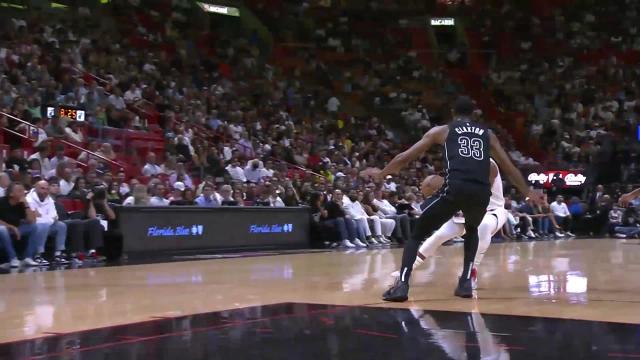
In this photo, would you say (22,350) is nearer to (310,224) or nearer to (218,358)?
(218,358)

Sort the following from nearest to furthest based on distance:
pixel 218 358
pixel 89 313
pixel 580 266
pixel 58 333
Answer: pixel 218 358 → pixel 58 333 → pixel 89 313 → pixel 580 266

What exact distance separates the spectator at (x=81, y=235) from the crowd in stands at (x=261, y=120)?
0.08 ft

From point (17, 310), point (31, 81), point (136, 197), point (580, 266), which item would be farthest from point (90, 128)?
point (17, 310)

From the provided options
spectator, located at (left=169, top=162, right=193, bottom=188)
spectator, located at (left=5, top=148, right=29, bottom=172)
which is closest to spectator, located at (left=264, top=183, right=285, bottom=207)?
spectator, located at (left=169, top=162, right=193, bottom=188)

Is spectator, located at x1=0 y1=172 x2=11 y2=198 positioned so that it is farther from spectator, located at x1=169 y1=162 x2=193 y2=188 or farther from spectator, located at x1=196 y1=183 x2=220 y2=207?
spectator, located at x1=169 y1=162 x2=193 y2=188

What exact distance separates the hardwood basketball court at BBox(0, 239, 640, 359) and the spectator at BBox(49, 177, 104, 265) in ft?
5.10

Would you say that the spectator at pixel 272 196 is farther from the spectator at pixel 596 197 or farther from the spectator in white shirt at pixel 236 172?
the spectator at pixel 596 197

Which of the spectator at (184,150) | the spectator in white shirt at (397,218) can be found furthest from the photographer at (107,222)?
the spectator in white shirt at (397,218)

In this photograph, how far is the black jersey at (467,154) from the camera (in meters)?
7.93

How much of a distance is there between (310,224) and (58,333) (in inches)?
531

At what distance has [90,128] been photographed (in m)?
19.9

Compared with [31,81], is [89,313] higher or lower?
lower

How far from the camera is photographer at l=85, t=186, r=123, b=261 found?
14500mm

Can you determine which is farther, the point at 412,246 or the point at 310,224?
the point at 310,224
